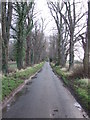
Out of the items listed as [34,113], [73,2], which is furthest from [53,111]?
[73,2]

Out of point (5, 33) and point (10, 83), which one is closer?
point (10, 83)

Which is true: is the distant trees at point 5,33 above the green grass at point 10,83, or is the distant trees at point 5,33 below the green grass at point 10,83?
above

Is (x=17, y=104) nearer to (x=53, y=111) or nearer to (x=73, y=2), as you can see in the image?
(x=53, y=111)

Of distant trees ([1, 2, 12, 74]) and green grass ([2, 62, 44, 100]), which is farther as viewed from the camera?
distant trees ([1, 2, 12, 74])

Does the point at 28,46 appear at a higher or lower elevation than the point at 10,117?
higher

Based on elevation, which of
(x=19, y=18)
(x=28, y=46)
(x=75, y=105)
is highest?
(x=19, y=18)

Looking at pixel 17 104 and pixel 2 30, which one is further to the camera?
pixel 2 30

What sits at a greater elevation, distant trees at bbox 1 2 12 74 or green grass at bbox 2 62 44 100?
distant trees at bbox 1 2 12 74

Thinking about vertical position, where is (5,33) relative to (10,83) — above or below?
above

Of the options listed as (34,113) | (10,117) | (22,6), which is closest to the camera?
(10,117)

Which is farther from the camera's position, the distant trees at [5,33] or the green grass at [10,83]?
the distant trees at [5,33]

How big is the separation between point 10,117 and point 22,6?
29.3 m

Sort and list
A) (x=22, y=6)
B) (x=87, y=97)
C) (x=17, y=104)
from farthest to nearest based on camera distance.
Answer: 1. (x=22, y=6)
2. (x=87, y=97)
3. (x=17, y=104)

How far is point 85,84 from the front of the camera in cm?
1886
